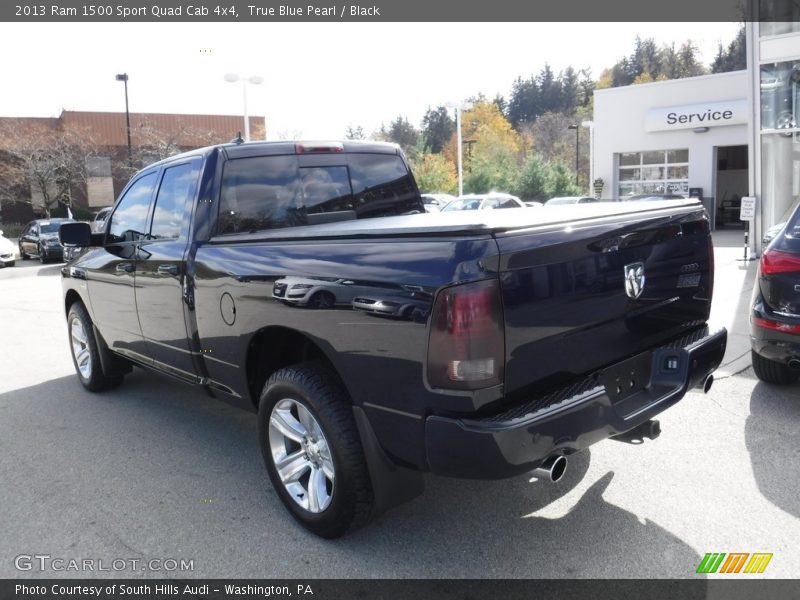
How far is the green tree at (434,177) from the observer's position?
4603cm

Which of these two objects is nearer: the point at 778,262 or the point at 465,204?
the point at 778,262

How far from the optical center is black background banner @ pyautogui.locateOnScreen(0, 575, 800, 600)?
2.83 metres

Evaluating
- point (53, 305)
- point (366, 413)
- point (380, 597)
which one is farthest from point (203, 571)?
point (53, 305)

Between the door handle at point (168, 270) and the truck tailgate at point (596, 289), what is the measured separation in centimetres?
241

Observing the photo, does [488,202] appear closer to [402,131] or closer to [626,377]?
[626,377]

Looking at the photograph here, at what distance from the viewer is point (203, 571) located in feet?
10.3

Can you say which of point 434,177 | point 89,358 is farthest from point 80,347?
point 434,177

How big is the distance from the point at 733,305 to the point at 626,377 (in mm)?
6683

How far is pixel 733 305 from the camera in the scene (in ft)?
29.4

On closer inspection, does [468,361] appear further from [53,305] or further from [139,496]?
[53,305]

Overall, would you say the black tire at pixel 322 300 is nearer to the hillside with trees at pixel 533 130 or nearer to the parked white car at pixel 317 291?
the parked white car at pixel 317 291

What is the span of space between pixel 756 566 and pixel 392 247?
2.16 m

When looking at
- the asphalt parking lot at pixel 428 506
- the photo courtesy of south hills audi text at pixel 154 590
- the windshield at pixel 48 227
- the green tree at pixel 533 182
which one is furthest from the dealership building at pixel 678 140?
the photo courtesy of south hills audi text at pixel 154 590

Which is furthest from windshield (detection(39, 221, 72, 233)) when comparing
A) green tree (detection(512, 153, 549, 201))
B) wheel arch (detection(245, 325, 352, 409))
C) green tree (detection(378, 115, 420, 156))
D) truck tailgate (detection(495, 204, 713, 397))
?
green tree (detection(378, 115, 420, 156))
